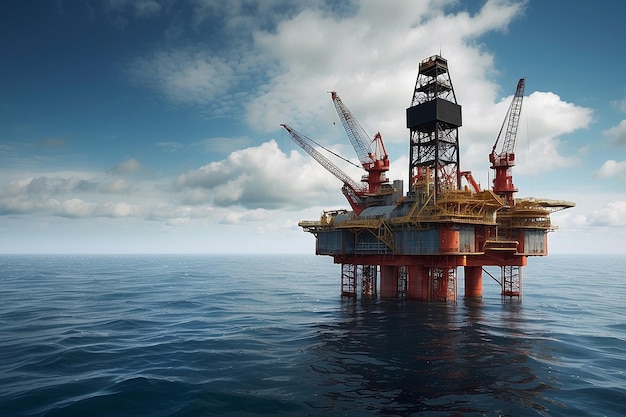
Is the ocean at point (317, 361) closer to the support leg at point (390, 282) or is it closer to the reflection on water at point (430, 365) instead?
the reflection on water at point (430, 365)

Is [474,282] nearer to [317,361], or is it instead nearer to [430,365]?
[430,365]

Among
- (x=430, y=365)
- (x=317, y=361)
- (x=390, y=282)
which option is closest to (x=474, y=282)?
(x=390, y=282)

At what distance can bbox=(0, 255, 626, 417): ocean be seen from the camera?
23.0 metres

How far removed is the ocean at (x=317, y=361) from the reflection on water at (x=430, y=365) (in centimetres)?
13

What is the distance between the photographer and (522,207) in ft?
190

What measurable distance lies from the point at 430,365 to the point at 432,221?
22730mm

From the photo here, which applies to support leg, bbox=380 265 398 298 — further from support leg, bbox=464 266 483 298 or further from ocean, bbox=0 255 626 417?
support leg, bbox=464 266 483 298

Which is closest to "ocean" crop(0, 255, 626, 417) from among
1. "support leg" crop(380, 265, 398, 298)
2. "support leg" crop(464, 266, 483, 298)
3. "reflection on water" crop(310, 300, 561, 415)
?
"reflection on water" crop(310, 300, 561, 415)

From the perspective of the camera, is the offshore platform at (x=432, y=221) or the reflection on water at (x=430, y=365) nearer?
the reflection on water at (x=430, y=365)

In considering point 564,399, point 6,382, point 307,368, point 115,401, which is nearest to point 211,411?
point 115,401

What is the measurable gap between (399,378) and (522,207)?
41267 millimetres

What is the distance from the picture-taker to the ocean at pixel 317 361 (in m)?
23.0

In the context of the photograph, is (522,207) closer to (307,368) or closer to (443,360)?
(443,360)

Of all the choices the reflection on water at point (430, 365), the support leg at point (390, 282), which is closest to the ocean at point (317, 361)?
the reflection on water at point (430, 365)
